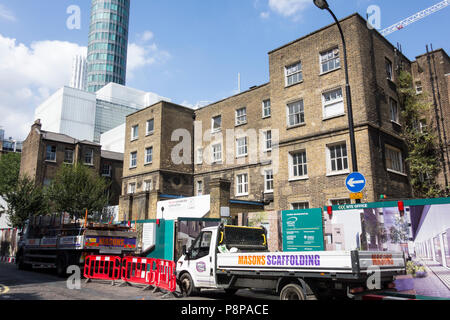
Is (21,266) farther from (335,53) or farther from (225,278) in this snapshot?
(335,53)

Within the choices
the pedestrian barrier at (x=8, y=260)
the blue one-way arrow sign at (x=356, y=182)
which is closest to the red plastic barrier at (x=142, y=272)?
the blue one-way arrow sign at (x=356, y=182)

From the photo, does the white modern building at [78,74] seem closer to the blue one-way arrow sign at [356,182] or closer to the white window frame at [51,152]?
the white window frame at [51,152]

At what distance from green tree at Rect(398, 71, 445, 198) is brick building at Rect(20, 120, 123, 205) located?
93.0 feet

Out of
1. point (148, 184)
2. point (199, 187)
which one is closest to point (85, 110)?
point (148, 184)

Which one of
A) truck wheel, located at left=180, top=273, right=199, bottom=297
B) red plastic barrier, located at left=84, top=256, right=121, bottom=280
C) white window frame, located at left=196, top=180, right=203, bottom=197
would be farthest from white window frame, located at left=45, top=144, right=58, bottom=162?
truck wheel, located at left=180, top=273, right=199, bottom=297

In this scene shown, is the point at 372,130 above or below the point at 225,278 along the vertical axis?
above

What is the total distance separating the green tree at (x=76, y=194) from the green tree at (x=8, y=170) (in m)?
21.8

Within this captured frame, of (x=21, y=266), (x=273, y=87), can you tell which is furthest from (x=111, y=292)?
(x=273, y=87)

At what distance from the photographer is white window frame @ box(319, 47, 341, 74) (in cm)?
1948

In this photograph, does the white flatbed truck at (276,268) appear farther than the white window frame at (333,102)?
No

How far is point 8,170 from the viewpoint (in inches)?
1960

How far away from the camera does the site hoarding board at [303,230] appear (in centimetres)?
1367

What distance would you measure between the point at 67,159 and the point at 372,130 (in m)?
34.4
